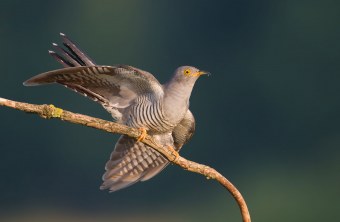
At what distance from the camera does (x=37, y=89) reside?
5715 millimetres

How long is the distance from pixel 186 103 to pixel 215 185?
134 inches

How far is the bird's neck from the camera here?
227cm

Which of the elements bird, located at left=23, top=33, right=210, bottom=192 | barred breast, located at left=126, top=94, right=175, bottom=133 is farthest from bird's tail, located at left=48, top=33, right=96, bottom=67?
barred breast, located at left=126, top=94, right=175, bottom=133

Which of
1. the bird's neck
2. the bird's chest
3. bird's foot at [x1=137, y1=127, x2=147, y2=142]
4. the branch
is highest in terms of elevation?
the bird's neck

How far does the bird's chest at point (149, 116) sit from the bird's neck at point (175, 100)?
0.05 ft

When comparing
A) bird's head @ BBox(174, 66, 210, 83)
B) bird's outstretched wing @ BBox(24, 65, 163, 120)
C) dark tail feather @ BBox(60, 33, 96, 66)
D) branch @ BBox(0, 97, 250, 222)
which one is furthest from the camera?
bird's head @ BBox(174, 66, 210, 83)

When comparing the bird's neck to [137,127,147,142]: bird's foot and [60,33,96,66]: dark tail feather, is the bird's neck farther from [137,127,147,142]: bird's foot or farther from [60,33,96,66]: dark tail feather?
[60,33,96,66]: dark tail feather

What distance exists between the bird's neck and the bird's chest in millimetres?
16

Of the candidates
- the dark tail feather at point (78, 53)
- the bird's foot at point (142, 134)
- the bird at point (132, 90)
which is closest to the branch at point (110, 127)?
the bird's foot at point (142, 134)

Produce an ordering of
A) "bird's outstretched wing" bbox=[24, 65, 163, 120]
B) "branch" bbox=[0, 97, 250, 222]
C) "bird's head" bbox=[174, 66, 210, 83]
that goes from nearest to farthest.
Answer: "branch" bbox=[0, 97, 250, 222]
"bird's outstretched wing" bbox=[24, 65, 163, 120]
"bird's head" bbox=[174, 66, 210, 83]

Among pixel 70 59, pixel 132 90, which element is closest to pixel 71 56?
pixel 70 59

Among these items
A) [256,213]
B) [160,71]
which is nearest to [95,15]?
[160,71]

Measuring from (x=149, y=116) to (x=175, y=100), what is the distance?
102 mm

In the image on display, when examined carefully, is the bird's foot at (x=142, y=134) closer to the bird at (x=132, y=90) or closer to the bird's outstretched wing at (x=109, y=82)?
the bird at (x=132, y=90)
